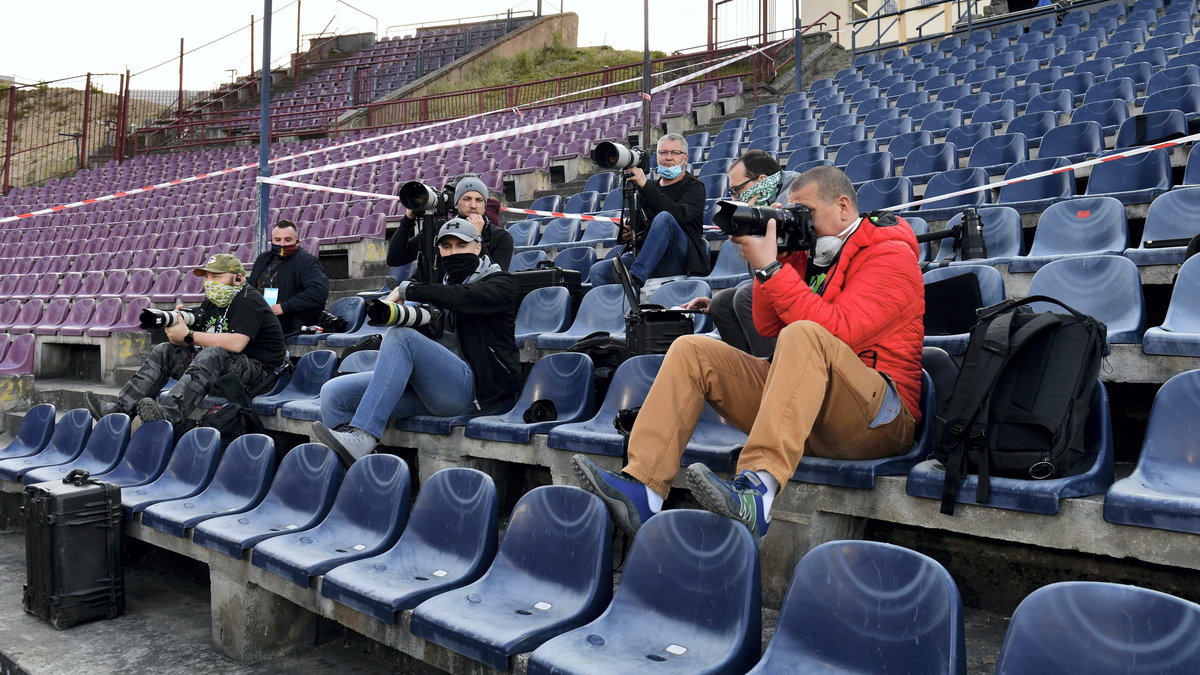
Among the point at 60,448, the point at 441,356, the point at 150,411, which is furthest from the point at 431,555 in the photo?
the point at 60,448

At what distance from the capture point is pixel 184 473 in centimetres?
393

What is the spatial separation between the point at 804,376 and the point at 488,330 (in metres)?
1.72

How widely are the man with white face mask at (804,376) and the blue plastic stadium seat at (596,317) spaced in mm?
1448

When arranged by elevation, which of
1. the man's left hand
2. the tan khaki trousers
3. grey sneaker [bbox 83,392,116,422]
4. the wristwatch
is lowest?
grey sneaker [bbox 83,392,116,422]

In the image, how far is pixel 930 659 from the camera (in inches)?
62.0

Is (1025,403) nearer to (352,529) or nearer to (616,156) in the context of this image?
(352,529)

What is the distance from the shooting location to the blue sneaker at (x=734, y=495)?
1994 mm

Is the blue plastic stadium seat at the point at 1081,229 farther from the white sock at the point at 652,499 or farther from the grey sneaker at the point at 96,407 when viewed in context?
the grey sneaker at the point at 96,407

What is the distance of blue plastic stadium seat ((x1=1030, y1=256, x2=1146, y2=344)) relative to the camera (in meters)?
2.75

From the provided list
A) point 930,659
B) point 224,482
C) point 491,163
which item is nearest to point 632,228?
point 224,482

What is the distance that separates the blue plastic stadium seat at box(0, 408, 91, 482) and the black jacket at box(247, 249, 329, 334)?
3.75 ft

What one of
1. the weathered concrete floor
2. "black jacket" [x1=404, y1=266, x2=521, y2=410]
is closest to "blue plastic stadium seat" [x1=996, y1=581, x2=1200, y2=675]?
the weathered concrete floor

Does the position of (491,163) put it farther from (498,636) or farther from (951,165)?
(498,636)

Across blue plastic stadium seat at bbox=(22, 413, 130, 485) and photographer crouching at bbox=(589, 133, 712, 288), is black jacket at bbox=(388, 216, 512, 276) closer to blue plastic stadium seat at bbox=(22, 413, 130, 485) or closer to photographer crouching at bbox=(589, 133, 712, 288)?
photographer crouching at bbox=(589, 133, 712, 288)
